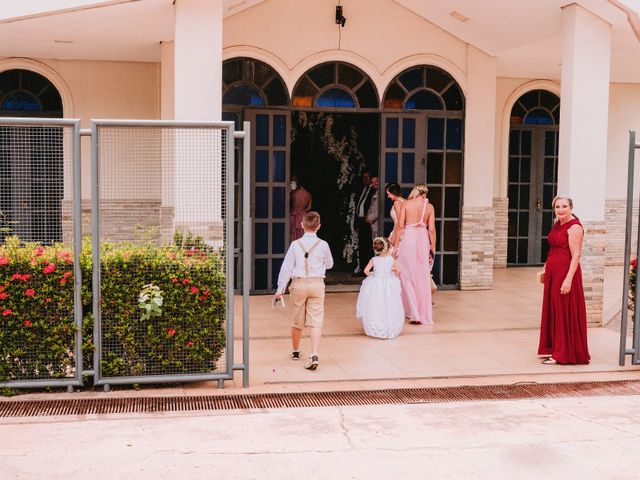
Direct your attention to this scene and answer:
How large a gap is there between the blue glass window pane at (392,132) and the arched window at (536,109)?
3.99 metres

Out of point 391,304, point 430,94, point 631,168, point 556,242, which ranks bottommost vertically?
point 391,304

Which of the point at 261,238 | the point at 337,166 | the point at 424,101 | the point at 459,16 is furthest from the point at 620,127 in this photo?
the point at 261,238

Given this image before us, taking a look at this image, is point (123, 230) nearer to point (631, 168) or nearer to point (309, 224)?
point (309, 224)

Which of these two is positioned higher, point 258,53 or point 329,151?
point 258,53

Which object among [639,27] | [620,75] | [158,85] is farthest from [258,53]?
[620,75]

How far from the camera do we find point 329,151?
15.1 metres

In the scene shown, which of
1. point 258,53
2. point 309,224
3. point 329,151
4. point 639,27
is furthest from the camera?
point 329,151

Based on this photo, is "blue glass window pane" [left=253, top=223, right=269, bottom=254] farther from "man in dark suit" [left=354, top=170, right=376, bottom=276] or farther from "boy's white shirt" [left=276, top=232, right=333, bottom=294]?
"boy's white shirt" [left=276, top=232, right=333, bottom=294]

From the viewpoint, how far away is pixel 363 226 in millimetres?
14180

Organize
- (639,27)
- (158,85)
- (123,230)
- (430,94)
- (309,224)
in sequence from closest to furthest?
(123,230) < (309,224) < (639,27) < (430,94) < (158,85)

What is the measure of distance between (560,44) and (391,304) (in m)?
5.11

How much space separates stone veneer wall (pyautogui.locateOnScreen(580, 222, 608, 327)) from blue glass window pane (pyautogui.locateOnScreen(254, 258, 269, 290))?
4.42 meters

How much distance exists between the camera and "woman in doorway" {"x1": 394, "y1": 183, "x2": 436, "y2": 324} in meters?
10.5

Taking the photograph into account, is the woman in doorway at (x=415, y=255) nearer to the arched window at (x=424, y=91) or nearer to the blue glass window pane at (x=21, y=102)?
the arched window at (x=424, y=91)
